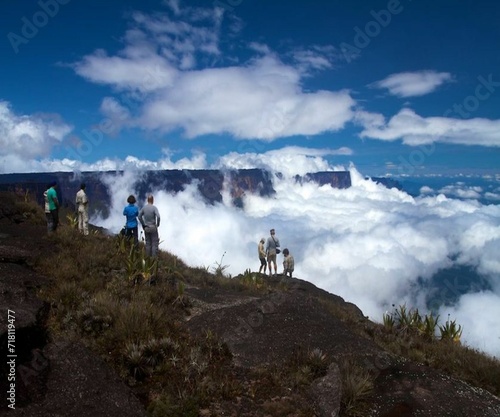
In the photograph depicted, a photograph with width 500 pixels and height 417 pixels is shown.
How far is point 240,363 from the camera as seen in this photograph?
21.6 ft

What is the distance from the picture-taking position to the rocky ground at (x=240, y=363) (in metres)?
4.70

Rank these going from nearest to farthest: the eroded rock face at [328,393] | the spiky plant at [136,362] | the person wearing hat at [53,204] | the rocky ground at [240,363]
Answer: the rocky ground at [240,363], the eroded rock face at [328,393], the spiky plant at [136,362], the person wearing hat at [53,204]

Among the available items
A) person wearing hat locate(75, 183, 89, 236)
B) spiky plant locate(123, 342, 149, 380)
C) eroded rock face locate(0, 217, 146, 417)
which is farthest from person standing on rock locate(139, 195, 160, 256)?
spiky plant locate(123, 342, 149, 380)

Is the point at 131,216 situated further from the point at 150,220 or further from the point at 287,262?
the point at 287,262

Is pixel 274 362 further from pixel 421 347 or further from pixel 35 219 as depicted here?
pixel 35 219

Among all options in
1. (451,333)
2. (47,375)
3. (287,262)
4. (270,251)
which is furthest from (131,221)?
(451,333)

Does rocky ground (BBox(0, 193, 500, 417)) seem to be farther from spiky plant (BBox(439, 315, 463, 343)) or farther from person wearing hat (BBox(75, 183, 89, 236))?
person wearing hat (BBox(75, 183, 89, 236))

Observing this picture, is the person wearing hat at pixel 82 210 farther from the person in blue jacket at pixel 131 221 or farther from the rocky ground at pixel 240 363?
the rocky ground at pixel 240 363

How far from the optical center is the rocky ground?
4.70 meters

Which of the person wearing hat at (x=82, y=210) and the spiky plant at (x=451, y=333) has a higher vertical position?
the person wearing hat at (x=82, y=210)

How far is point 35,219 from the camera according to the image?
15.7 metres

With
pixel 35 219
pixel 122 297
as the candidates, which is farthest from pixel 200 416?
pixel 35 219

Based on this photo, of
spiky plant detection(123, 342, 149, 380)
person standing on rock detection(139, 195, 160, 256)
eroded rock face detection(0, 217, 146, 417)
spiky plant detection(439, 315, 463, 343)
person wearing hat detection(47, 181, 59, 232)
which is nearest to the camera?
eroded rock face detection(0, 217, 146, 417)

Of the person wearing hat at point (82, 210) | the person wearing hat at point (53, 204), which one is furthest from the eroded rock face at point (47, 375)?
the person wearing hat at point (82, 210)
